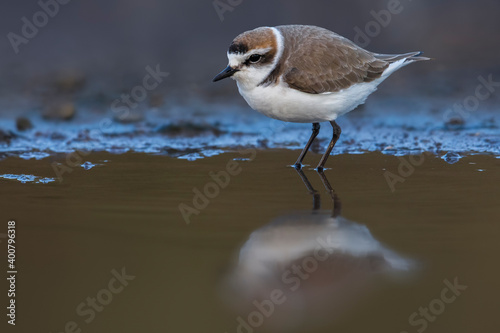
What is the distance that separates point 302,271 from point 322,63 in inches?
117

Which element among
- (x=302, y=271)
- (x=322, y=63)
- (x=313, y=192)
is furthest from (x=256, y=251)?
(x=322, y=63)

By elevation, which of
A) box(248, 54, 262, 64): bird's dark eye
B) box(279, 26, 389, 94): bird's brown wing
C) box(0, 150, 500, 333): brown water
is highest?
box(248, 54, 262, 64): bird's dark eye

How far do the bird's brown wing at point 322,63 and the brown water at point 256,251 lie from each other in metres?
0.81

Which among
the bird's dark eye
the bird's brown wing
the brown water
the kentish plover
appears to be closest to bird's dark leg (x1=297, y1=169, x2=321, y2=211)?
the brown water

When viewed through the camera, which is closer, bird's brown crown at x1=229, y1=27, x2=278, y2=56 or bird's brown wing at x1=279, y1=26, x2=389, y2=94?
bird's brown crown at x1=229, y1=27, x2=278, y2=56

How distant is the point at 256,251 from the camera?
15.0 feet

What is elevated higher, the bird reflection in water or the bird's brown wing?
the bird's brown wing

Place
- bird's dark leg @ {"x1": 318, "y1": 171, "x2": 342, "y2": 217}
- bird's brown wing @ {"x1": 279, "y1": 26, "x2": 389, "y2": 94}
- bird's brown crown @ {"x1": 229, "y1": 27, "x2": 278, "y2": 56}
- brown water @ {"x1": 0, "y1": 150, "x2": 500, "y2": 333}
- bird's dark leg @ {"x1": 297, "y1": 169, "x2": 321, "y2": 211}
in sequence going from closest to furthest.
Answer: brown water @ {"x1": 0, "y1": 150, "x2": 500, "y2": 333} < bird's dark leg @ {"x1": 318, "y1": 171, "x2": 342, "y2": 217} < bird's dark leg @ {"x1": 297, "y1": 169, "x2": 321, "y2": 211} < bird's brown crown @ {"x1": 229, "y1": 27, "x2": 278, "y2": 56} < bird's brown wing @ {"x1": 279, "y1": 26, "x2": 389, "y2": 94}

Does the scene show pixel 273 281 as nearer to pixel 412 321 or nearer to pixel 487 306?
pixel 412 321

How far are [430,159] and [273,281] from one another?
11.7ft

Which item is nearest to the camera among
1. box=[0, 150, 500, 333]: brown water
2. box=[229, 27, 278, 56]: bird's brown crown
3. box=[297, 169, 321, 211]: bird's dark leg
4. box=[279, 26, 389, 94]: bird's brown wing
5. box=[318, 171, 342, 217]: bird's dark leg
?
box=[0, 150, 500, 333]: brown water

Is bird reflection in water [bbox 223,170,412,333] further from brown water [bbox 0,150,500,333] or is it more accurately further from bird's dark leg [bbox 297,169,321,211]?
bird's dark leg [bbox 297,169,321,211]

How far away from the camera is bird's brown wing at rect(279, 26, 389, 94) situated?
258 inches

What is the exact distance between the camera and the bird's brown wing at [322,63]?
6.55m
